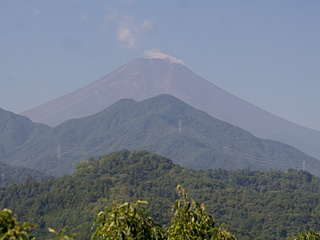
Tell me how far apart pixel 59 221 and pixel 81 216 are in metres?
4.46

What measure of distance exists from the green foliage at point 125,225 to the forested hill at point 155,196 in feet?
261

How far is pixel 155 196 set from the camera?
13550 centimetres

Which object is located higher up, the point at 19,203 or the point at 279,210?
the point at 279,210

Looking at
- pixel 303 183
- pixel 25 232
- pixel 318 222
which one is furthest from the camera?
pixel 303 183

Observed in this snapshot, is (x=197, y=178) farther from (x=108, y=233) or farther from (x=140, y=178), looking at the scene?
(x=108, y=233)

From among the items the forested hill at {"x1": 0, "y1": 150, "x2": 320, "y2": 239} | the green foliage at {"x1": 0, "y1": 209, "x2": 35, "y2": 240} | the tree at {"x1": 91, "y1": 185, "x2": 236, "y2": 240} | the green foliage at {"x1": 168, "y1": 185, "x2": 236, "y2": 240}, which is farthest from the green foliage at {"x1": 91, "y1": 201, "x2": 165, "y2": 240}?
the forested hill at {"x1": 0, "y1": 150, "x2": 320, "y2": 239}

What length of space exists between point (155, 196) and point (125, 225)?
12613 centimetres

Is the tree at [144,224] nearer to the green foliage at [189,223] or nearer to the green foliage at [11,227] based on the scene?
the green foliage at [189,223]

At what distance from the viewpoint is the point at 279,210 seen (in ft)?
412

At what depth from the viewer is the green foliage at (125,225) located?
34.0ft

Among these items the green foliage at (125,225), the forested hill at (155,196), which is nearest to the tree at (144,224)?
the green foliage at (125,225)

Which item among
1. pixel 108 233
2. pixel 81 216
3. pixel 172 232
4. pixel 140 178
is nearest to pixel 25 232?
pixel 108 233

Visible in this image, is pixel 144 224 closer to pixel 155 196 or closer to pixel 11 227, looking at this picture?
pixel 11 227

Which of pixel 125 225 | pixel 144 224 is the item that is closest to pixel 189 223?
pixel 144 224
